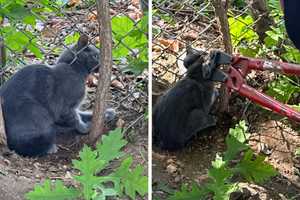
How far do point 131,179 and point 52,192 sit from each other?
18 centimetres

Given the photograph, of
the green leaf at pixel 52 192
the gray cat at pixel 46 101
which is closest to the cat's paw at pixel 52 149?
the gray cat at pixel 46 101

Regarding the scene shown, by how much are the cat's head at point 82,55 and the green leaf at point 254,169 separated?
0.43 meters

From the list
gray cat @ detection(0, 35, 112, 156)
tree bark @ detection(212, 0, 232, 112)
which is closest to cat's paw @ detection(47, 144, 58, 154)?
gray cat @ detection(0, 35, 112, 156)

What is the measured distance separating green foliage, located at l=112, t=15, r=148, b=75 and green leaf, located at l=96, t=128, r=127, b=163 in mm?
179

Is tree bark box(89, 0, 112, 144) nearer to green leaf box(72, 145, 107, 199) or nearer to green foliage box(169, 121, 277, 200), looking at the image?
green leaf box(72, 145, 107, 199)

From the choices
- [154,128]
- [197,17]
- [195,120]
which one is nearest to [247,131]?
[195,120]

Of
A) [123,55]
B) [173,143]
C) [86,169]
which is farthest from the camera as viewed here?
[173,143]

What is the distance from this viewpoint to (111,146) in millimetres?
1506

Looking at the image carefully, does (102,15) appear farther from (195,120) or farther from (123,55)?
(195,120)

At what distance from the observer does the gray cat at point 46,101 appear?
5.24 feet

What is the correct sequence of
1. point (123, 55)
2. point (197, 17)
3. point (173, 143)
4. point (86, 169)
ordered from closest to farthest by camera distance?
point (86, 169)
point (123, 55)
point (173, 143)
point (197, 17)

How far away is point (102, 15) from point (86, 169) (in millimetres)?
356

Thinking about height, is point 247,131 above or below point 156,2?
below

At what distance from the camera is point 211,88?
1819 mm
